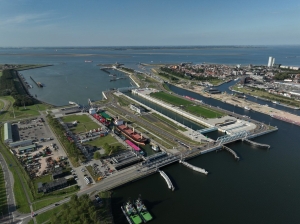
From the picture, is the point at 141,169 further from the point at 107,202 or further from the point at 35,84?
the point at 35,84

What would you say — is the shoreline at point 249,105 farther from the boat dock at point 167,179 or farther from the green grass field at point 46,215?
the green grass field at point 46,215

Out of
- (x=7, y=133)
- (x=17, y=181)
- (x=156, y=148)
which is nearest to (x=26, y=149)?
(x=7, y=133)

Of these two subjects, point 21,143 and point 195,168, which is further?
point 21,143

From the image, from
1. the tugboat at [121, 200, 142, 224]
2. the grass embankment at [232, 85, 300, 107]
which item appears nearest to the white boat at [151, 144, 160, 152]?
the tugboat at [121, 200, 142, 224]

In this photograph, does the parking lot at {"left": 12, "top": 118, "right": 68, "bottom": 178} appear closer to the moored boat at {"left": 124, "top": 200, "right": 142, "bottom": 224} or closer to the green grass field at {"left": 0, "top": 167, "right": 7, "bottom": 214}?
the green grass field at {"left": 0, "top": 167, "right": 7, "bottom": 214}

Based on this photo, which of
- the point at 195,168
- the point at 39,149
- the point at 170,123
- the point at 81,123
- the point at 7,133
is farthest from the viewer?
the point at 170,123

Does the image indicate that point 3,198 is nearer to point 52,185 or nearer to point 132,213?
point 52,185

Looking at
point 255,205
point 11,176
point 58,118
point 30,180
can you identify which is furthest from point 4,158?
point 255,205
